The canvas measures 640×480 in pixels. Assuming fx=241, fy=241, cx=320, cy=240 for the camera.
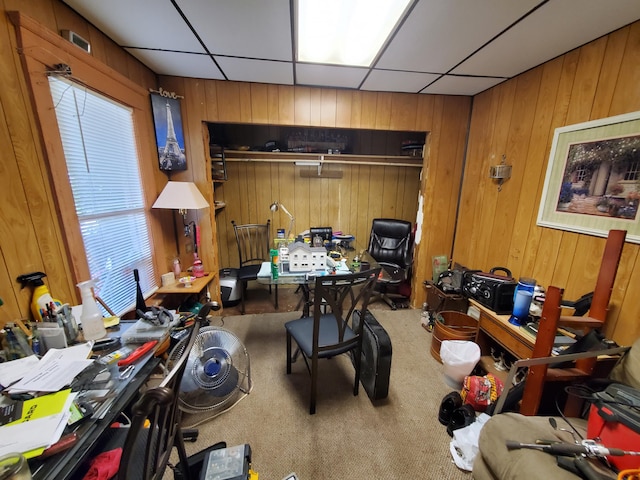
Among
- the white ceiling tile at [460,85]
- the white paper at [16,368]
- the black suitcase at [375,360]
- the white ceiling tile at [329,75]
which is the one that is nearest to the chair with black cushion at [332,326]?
the black suitcase at [375,360]

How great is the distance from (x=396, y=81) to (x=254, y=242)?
8.52 feet

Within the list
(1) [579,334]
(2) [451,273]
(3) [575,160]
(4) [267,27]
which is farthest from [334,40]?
(1) [579,334]

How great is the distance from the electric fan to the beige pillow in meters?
2.06

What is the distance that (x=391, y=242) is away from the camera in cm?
332

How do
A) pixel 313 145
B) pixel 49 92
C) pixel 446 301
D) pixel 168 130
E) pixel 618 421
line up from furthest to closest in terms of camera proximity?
pixel 313 145, pixel 446 301, pixel 168 130, pixel 49 92, pixel 618 421

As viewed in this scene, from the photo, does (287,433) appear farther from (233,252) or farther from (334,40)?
(334,40)

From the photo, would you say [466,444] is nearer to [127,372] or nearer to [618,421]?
[618,421]

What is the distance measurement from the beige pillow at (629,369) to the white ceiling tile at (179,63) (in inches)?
129

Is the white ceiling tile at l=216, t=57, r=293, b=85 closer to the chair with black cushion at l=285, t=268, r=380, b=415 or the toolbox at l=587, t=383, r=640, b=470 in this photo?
the chair with black cushion at l=285, t=268, r=380, b=415

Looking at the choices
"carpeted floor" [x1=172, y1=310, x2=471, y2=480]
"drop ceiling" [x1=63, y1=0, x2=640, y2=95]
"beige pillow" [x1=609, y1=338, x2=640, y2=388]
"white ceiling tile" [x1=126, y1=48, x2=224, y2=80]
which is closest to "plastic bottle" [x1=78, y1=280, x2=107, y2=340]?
"carpeted floor" [x1=172, y1=310, x2=471, y2=480]

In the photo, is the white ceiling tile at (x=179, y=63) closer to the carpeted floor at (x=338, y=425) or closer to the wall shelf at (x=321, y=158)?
the wall shelf at (x=321, y=158)

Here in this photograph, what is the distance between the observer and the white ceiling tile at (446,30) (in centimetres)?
134

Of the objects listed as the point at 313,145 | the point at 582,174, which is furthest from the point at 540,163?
the point at 313,145

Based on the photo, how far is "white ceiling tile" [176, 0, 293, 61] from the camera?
1.38 m
